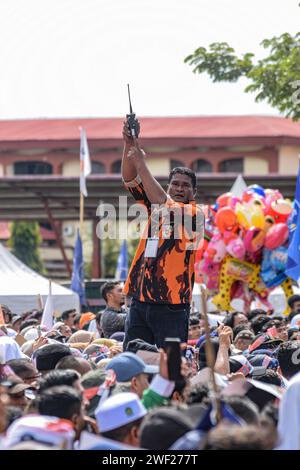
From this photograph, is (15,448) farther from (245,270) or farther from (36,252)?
(36,252)

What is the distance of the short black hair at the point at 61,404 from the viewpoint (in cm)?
498

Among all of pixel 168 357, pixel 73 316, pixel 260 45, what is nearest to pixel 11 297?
pixel 73 316

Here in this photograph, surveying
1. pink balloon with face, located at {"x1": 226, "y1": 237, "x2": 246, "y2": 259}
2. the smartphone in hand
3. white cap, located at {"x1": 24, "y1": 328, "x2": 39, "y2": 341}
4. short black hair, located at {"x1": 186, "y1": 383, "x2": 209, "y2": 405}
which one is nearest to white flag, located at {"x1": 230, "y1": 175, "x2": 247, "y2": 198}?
pink balloon with face, located at {"x1": 226, "y1": 237, "x2": 246, "y2": 259}

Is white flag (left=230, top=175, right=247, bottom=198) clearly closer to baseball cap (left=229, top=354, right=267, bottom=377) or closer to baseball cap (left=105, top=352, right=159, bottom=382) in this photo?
baseball cap (left=229, top=354, right=267, bottom=377)

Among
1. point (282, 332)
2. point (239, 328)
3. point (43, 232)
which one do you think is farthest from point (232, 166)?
point (282, 332)

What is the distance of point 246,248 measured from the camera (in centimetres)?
1886

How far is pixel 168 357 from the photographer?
4.98 metres

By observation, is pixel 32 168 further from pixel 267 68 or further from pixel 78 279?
pixel 267 68

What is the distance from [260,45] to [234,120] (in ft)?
137

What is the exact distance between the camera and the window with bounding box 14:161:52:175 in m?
56.3

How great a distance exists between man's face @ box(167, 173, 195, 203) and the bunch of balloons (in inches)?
460

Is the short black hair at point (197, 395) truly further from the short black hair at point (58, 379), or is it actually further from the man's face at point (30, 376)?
the man's face at point (30, 376)
